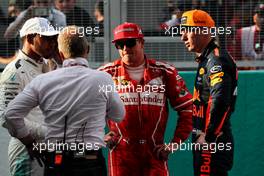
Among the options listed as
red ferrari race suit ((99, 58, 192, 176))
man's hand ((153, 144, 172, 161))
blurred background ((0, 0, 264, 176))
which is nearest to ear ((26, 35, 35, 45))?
red ferrari race suit ((99, 58, 192, 176))

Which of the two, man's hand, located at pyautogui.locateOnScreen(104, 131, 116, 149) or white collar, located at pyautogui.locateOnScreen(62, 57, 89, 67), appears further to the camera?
man's hand, located at pyautogui.locateOnScreen(104, 131, 116, 149)

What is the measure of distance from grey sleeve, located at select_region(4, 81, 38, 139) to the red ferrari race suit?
4.04 feet

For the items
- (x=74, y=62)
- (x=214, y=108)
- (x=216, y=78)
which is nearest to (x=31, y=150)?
(x=74, y=62)

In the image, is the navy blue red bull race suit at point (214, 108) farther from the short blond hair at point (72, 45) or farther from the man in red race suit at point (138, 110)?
the short blond hair at point (72, 45)

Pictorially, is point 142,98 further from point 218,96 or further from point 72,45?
point 72,45

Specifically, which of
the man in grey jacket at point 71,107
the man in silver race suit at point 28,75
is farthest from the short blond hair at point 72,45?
the man in silver race suit at point 28,75

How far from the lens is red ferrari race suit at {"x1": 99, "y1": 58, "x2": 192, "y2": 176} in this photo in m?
6.46

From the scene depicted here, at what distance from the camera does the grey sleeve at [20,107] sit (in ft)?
17.4

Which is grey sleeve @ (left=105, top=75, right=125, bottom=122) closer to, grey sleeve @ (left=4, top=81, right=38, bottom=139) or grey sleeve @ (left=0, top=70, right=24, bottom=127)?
grey sleeve @ (left=4, top=81, right=38, bottom=139)

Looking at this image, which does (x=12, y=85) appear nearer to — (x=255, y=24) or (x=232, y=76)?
(x=232, y=76)

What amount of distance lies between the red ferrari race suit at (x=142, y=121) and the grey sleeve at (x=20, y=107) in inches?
48.5

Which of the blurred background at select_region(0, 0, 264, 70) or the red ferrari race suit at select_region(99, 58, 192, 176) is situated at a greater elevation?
the blurred background at select_region(0, 0, 264, 70)

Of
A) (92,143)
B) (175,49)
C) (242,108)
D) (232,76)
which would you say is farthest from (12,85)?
(242,108)

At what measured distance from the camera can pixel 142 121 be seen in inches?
254
